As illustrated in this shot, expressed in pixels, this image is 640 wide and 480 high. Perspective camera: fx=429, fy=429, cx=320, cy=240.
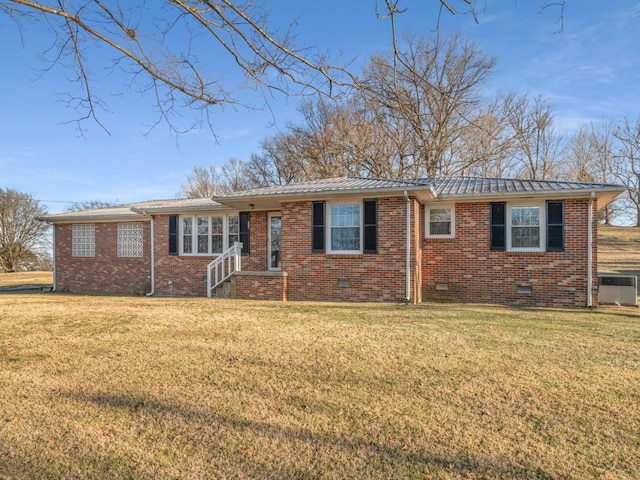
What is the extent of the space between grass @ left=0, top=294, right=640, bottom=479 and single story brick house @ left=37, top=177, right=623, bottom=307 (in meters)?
4.16

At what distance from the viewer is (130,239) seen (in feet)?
49.9

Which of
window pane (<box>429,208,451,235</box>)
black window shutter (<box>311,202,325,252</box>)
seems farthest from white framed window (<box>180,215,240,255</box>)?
window pane (<box>429,208,451,235</box>)

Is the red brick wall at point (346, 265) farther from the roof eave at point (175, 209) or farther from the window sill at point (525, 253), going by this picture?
the roof eave at point (175, 209)

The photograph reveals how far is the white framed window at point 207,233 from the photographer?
1388 centimetres

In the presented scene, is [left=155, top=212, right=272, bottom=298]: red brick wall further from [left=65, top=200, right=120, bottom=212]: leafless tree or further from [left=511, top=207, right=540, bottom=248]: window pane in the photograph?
[left=65, top=200, right=120, bottom=212]: leafless tree

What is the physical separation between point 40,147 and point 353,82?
14.9 m

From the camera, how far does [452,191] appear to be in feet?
37.8

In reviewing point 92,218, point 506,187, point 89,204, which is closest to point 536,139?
point 506,187

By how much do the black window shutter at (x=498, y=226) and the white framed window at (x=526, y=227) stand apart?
0.32 ft

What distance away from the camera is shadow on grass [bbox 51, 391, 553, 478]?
2525mm

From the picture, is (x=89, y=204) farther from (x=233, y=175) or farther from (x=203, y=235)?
(x=203, y=235)

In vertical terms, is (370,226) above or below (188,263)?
above

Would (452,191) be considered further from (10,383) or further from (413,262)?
(10,383)

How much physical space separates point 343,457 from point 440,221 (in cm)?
977
